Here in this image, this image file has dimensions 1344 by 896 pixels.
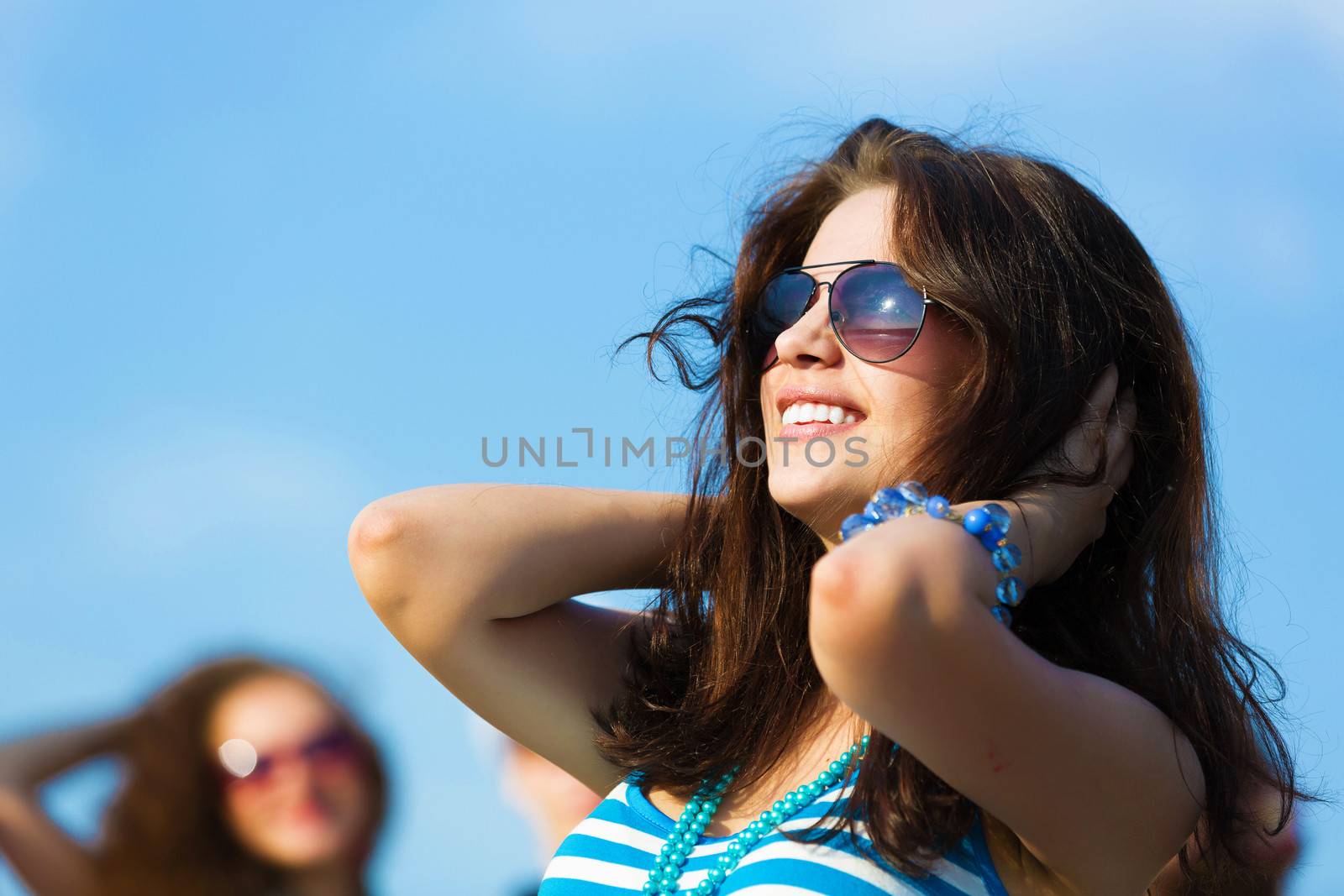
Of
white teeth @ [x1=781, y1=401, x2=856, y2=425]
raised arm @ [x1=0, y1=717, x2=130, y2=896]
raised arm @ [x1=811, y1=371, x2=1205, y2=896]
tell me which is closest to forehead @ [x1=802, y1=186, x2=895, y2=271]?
white teeth @ [x1=781, y1=401, x2=856, y2=425]

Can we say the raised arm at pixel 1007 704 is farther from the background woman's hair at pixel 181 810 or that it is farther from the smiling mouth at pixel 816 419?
the background woman's hair at pixel 181 810

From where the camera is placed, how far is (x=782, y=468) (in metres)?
2.22

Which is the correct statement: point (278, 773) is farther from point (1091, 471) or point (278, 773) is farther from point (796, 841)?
point (1091, 471)

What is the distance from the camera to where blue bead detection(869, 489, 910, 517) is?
5.73 feet

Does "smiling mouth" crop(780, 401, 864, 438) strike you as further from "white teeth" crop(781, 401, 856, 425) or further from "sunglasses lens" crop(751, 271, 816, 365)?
"sunglasses lens" crop(751, 271, 816, 365)

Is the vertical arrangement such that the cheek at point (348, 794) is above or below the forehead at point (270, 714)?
below

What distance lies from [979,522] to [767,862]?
2.36ft

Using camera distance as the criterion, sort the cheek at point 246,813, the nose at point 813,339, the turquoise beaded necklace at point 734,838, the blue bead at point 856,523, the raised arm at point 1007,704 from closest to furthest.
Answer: the raised arm at point 1007,704 → the blue bead at point 856,523 → the turquoise beaded necklace at point 734,838 → the nose at point 813,339 → the cheek at point 246,813

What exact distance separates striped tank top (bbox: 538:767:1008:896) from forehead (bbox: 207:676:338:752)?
2533 millimetres

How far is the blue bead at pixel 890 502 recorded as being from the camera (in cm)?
175

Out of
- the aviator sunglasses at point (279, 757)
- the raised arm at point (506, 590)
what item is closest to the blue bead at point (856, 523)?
the raised arm at point (506, 590)

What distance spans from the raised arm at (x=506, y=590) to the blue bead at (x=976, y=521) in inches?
44.1

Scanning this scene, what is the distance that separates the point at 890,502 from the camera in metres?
1.75

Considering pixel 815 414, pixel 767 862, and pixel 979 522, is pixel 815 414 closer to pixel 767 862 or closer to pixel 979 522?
pixel 979 522
